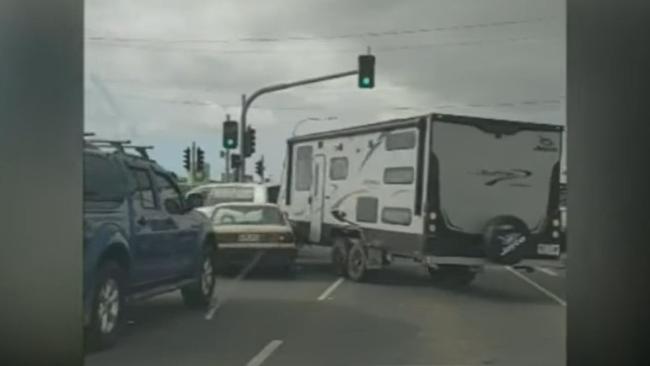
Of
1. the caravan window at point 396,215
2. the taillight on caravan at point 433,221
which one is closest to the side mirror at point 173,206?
the caravan window at point 396,215

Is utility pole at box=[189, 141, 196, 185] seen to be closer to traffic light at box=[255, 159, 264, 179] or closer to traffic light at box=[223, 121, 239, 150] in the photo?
traffic light at box=[223, 121, 239, 150]

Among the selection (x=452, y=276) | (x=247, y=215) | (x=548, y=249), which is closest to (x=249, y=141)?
(x=247, y=215)

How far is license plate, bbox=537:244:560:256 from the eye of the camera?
3293 millimetres

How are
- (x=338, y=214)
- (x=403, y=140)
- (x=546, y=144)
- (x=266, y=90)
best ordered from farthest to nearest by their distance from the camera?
1. (x=338, y=214)
2. (x=266, y=90)
3. (x=403, y=140)
4. (x=546, y=144)

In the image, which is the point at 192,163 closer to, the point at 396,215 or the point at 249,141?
the point at 249,141

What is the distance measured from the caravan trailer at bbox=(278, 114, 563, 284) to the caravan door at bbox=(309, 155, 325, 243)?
0.07m

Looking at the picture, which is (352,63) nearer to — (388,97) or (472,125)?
(388,97)

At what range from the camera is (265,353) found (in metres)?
3.38

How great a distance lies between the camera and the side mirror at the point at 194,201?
3.67 meters

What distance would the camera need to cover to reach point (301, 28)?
11.5ft

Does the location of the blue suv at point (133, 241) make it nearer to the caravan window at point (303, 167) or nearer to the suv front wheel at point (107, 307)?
the suv front wheel at point (107, 307)

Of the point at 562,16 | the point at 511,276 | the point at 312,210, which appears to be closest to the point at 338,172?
the point at 312,210

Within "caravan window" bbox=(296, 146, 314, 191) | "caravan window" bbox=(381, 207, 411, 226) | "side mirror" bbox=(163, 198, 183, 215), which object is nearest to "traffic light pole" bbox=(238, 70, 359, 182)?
"caravan window" bbox=(296, 146, 314, 191)

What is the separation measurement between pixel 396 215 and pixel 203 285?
33.0 inches
